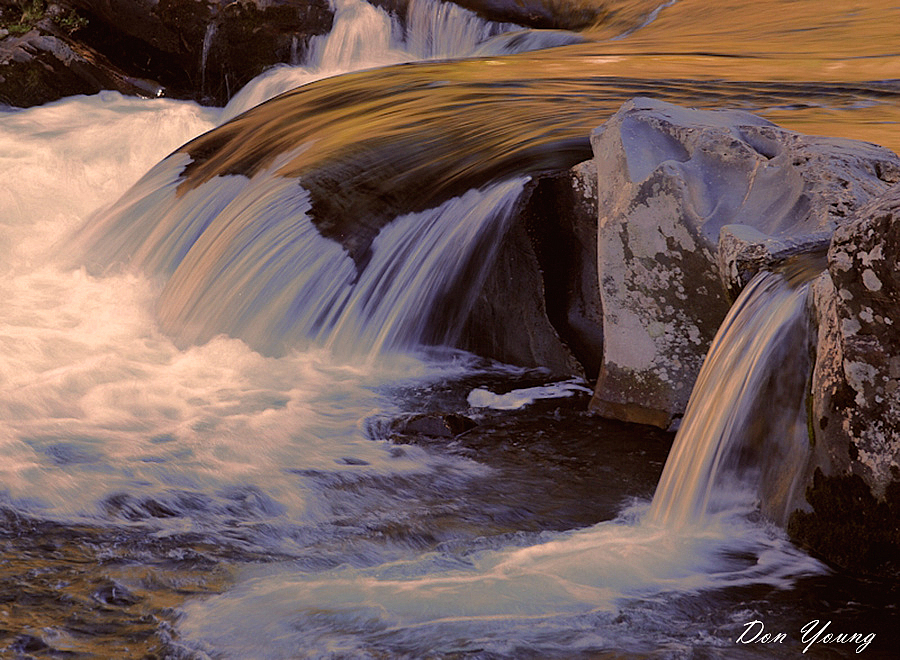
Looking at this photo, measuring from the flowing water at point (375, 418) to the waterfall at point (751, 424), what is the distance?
0.01 meters

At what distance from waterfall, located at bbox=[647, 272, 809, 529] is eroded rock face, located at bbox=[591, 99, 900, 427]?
42cm

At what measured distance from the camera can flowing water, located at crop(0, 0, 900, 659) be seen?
9.22 ft

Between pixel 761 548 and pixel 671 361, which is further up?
pixel 671 361

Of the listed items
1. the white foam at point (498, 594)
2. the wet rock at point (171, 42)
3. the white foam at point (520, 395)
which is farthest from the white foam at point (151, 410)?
the wet rock at point (171, 42)

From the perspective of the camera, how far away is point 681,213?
13.7 feet

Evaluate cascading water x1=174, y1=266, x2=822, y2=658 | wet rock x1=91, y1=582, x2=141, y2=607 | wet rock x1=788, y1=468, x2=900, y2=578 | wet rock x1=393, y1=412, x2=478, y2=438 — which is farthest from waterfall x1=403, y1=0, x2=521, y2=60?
wet rock x1=91, y1=582, x2=141, y2=607

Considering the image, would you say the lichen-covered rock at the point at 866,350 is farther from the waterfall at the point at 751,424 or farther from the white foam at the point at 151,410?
the white foam at the point at 151,410

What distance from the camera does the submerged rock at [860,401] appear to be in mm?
2859

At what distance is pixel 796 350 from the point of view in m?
3.29

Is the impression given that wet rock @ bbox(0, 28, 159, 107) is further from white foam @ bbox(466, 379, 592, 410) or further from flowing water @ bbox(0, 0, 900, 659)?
white foam @ bbox(466, 379, 592, 410)

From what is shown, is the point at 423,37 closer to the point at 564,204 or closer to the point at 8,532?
the point at 564,204

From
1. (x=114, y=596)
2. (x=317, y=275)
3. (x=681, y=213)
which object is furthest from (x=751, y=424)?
(x=317, y=275)

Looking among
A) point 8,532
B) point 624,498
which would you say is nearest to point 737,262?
point 624,498

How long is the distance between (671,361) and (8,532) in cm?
268
